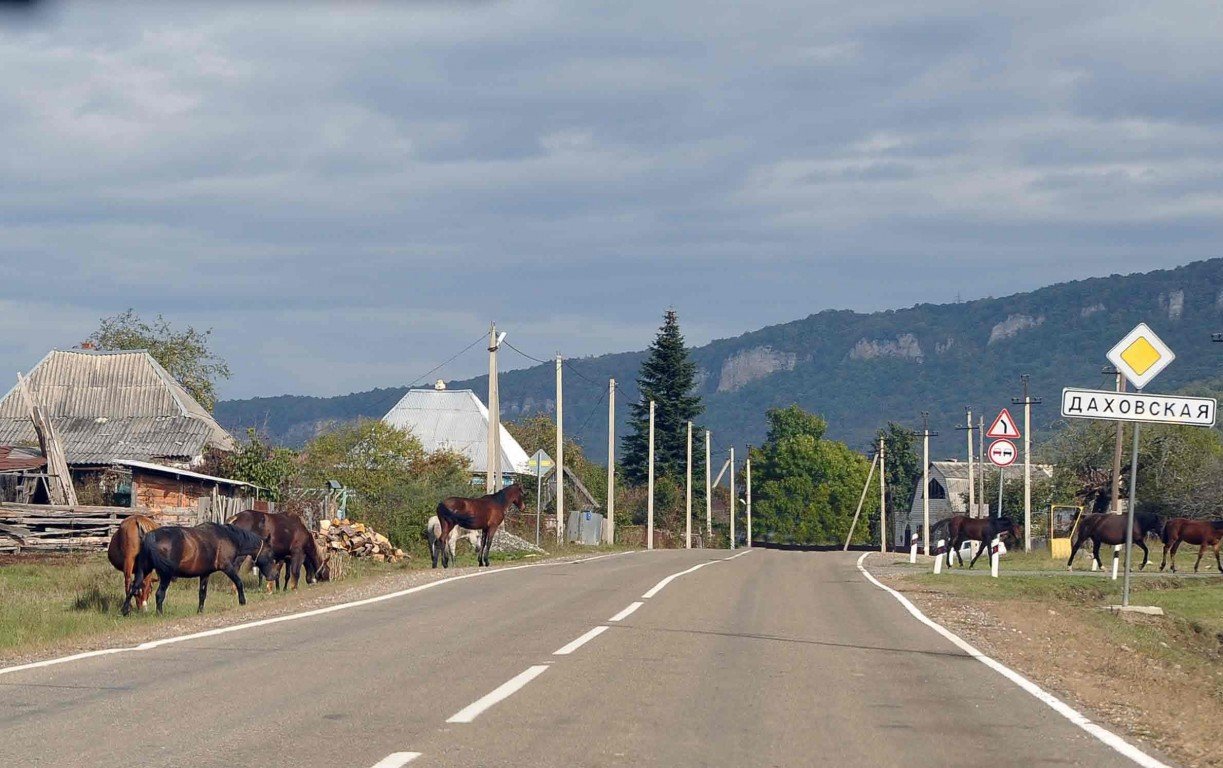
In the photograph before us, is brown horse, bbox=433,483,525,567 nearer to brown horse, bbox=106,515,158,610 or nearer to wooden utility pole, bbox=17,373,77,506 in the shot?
brown horse, bbox=106,515,158,610

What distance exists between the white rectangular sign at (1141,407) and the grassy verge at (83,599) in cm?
1121

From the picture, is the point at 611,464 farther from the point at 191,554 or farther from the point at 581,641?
the point at 581,641

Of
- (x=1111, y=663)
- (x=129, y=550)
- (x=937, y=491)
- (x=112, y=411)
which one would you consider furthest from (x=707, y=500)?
(x=1111, y=663)

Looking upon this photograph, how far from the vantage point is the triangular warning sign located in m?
35.1

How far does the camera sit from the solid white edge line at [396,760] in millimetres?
7332

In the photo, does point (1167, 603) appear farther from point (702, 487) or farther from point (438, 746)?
point (702, 487)

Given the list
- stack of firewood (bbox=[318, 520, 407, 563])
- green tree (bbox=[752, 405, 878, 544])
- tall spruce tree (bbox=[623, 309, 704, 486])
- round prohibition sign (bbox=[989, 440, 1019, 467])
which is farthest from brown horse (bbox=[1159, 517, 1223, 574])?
green tree (bbox=[752, 405, 878, 544])

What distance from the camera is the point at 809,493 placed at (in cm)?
12794

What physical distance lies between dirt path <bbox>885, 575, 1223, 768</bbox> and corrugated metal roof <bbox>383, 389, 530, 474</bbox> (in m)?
65.6

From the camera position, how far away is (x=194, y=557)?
61.6 feet

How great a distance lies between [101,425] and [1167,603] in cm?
4126

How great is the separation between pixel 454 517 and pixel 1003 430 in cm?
1509

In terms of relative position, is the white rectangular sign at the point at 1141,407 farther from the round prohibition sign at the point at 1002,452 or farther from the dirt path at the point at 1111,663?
the round prohibition sign at the point at 1002,452

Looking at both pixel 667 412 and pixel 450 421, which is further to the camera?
pixel 667 412
